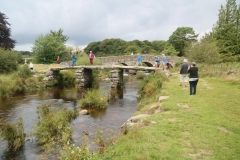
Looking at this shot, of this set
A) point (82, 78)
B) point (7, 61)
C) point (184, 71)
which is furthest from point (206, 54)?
point (7, 61)

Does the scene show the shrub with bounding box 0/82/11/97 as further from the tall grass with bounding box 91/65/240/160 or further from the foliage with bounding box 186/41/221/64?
the foliage with bounding box 186/41/221/64

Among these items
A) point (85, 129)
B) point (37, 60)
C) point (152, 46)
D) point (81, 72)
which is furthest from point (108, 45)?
point (85, 129)

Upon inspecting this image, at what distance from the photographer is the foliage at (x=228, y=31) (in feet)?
114

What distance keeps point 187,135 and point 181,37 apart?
59800 mm

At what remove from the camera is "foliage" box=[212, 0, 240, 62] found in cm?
3481

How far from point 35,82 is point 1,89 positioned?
17.4 feet

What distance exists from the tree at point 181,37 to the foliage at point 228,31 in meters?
22.8

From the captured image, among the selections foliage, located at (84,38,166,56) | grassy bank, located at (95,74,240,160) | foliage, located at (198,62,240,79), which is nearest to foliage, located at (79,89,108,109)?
grassy bank, located at (95,74,240,160)

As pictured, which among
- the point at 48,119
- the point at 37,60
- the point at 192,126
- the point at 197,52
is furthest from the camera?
the point at 37,60

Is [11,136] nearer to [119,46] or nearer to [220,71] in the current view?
[220,71]

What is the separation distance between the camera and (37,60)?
39.3 meters

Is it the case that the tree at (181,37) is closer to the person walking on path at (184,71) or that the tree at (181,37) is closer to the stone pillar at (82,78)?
the stone pillar at (82,78)

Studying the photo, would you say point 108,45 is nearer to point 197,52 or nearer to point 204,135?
point 197,52

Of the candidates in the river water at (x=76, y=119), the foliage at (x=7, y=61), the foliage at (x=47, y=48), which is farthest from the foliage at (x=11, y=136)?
the foliage at (x=47, y=48)
